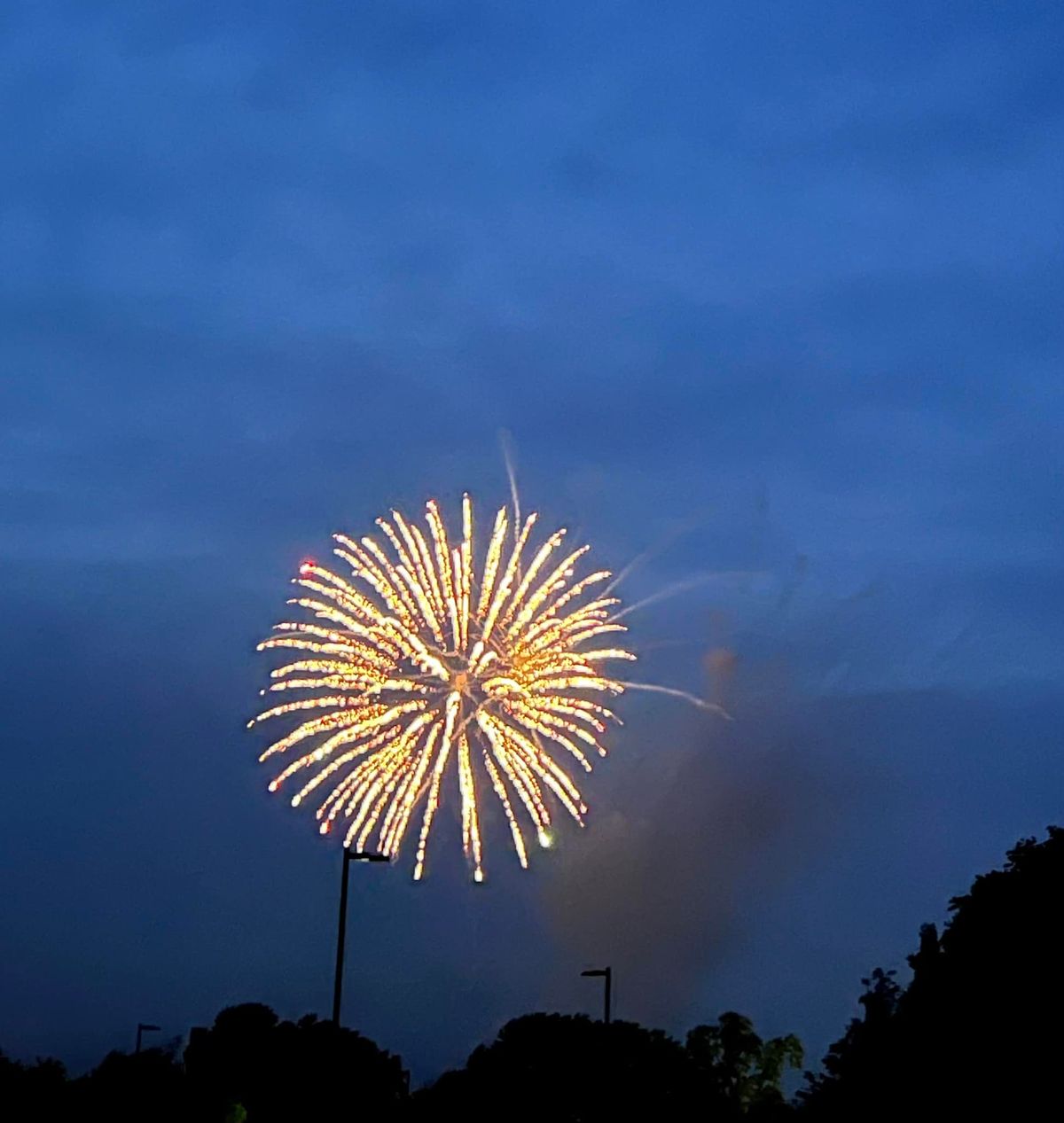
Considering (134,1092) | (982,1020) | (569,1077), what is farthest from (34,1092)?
(982,1020)

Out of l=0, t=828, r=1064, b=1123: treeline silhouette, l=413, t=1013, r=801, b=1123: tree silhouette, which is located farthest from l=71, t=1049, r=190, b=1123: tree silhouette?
l=413, t=1013, r=801, b=1123: tree silhouette

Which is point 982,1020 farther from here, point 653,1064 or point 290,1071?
point 290,1071

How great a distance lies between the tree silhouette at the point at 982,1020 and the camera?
149 ft

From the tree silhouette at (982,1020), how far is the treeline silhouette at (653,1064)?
0.05 m

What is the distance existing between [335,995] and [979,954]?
17891 mm

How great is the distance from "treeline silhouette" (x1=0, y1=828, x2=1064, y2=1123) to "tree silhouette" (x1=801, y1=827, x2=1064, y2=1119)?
55mm

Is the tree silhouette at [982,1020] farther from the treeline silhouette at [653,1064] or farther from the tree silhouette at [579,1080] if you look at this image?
the tree silhouette at [579,1080]

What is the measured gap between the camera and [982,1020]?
1875 inches

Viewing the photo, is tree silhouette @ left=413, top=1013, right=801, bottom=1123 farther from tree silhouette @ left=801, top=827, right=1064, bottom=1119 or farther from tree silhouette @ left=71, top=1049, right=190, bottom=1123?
tree silhouette @ left=801, top=827, right=1064, bottom=1119

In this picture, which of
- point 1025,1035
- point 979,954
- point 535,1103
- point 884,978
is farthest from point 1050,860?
point 884,978

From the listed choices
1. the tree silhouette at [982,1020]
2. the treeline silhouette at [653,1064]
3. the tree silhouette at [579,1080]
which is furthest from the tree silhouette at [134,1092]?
the tree silhouette at [982,1020]

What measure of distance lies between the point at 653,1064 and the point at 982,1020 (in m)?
24.4

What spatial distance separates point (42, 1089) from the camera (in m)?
69.5

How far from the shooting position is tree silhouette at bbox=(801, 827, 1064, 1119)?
45.5 metres
